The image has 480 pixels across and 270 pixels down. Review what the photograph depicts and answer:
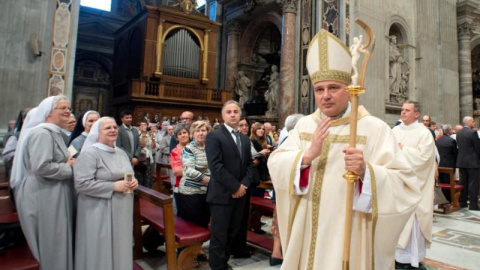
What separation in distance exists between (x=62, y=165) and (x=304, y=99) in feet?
31.9

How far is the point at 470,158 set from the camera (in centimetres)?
673

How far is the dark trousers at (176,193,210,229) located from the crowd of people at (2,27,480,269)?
0.5 inches

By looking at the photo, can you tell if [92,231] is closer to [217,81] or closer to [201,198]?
[201,198]

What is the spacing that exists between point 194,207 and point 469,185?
20.4 ft

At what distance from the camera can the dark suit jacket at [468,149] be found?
6.66 meters

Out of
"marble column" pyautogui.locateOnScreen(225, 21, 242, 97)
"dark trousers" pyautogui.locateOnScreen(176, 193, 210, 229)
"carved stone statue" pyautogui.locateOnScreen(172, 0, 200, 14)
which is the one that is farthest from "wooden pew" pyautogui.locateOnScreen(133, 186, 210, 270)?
"marble column" pyautogui.locateOnScreen(225, 21, 242, 97)

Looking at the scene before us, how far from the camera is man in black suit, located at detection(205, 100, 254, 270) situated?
10.0 feet

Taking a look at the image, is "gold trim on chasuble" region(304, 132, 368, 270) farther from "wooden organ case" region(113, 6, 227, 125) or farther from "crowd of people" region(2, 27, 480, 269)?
"wooden organ case" region(113, 6, 227, 125)

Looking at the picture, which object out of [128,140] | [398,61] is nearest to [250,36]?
[398,61]

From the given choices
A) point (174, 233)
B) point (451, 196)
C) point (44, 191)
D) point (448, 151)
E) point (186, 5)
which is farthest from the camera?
point (186, 5)

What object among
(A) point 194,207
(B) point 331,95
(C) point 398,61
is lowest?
(A) point 194,207

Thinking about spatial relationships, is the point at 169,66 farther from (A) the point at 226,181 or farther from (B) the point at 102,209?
(B) the point at 102,209

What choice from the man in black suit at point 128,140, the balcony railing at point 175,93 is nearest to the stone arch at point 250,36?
the balcony railing at point 175,93

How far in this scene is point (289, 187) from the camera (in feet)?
6.07
